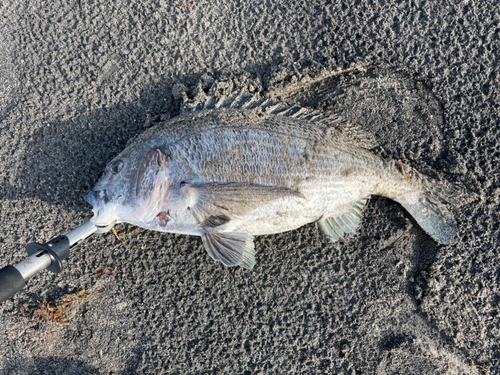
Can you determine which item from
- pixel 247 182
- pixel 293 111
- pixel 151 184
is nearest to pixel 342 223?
pixel 247 182

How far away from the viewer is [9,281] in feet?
5.48

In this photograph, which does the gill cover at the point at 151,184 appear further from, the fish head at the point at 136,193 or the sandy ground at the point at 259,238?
the sandy ground at the point at 259,238

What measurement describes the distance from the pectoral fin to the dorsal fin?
90 cm

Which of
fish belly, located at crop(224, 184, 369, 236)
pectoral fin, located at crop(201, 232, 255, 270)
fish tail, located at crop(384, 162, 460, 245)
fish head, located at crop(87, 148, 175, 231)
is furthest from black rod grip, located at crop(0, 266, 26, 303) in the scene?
fish tail, located at crop(384, 162, 460, 245)

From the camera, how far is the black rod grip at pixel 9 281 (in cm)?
165

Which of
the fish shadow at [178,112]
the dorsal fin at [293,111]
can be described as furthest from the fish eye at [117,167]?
the dorsal fin at [293,111]

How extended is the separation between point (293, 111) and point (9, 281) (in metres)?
1.99

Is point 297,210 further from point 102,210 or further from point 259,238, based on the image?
point 102,210

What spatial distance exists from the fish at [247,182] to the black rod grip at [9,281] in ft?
1.74

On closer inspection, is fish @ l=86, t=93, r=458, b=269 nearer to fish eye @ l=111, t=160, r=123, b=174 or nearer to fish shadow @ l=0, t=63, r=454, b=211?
fish eye @ l=111, t=160, r=123, b=174

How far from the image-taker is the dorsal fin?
2367 mm

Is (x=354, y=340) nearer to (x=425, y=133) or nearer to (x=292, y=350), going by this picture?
(x=292, y=350)

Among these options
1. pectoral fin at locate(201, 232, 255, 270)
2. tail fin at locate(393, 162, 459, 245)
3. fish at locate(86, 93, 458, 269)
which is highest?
fish at locate(86, 93, 458, 269)

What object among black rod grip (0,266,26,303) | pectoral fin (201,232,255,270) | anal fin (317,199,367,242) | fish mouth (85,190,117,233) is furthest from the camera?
anal fin (317,199,367,242)
